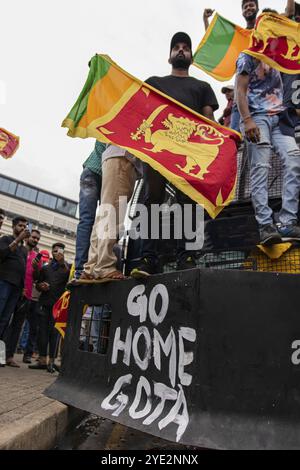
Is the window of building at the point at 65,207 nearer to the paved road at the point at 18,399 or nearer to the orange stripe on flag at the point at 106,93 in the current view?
the paved road at the point at 18,399

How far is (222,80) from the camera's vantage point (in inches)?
242

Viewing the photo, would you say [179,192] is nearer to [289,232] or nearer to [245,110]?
[245,110]

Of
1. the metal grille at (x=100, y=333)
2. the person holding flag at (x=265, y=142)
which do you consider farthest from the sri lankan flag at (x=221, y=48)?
the metal grille at (x=100, y=333)

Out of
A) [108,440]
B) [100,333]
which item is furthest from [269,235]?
[108,440]

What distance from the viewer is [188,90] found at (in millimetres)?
3297

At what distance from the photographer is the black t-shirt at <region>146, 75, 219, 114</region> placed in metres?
3.25

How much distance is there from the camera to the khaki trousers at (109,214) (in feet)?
9.29

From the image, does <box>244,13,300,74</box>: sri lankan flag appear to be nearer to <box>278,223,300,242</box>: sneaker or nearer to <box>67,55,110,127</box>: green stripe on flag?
<box>67,55,110,127</box>: green stripe on flag

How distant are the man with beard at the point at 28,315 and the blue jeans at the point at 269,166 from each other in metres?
4.30

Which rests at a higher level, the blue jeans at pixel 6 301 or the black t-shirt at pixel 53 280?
the black t-shirt at pixel 53 280

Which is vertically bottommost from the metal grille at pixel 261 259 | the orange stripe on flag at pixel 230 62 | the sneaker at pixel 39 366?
the sneaker at pixel 39 366

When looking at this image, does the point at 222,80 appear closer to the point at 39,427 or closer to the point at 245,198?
the point at 245,198

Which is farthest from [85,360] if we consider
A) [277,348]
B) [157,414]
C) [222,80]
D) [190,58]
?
[222,80]

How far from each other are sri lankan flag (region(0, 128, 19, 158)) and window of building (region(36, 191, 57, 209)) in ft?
114
